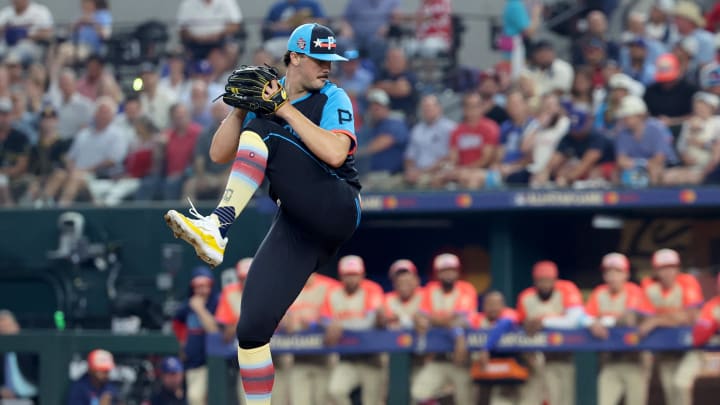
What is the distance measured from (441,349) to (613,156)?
2288mm

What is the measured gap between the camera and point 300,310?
1040 cm

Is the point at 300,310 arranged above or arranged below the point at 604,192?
below

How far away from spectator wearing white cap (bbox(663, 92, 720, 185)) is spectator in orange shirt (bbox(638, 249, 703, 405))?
0.73 m

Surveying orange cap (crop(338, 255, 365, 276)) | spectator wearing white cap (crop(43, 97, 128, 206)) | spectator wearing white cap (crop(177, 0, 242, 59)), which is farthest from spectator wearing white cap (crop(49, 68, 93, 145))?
orange cap (crop(338, 255, 365, 276))

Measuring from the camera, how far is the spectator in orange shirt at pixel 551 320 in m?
9.59

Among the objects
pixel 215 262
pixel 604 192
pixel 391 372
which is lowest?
pixel 391 372

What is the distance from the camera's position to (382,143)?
38.6 feet

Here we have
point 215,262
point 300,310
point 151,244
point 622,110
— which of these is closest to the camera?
point 215,262

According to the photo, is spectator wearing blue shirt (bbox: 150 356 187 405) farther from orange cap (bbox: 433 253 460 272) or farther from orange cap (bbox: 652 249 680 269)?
orange cap (bbox: 652 249 680 269)

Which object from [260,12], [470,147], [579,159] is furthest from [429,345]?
[260,12]

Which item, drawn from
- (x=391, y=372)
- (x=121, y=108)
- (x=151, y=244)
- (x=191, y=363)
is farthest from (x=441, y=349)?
(x=121, y=108)

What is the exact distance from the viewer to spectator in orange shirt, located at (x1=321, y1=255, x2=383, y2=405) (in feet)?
32.2

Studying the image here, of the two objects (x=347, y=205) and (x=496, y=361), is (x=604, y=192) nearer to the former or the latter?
(x=496, y=361)

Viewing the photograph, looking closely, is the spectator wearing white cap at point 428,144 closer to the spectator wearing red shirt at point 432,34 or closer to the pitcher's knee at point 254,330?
the spectator wearing red shirt at point 432,34
